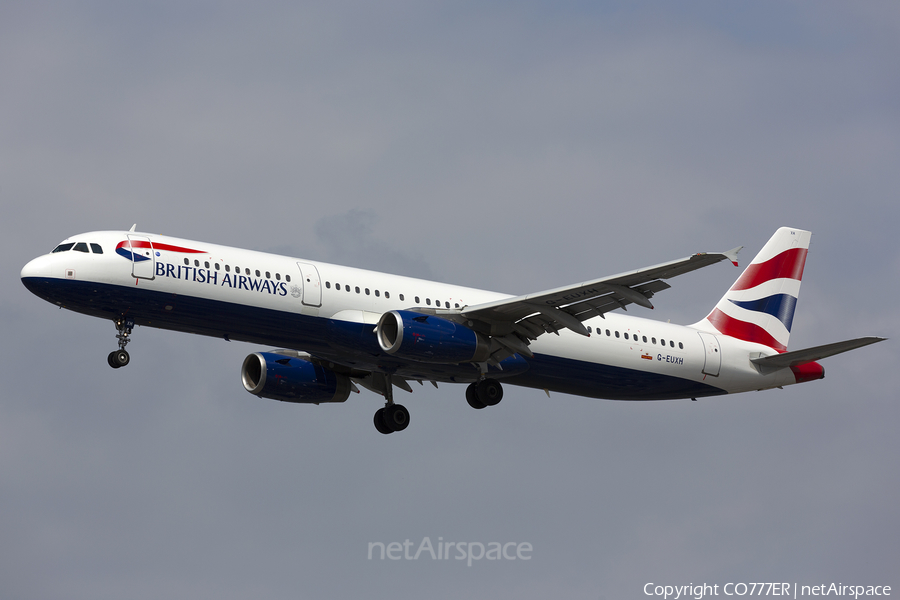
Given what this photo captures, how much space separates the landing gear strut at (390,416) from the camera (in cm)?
4509

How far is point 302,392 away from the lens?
4428cm

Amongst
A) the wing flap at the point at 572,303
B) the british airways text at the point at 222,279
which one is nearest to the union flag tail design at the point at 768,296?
the wing flap at the point at 572,303

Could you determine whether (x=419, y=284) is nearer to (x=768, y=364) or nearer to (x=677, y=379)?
(x=677, y=379)

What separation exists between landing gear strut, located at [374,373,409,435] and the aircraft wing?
279 inches

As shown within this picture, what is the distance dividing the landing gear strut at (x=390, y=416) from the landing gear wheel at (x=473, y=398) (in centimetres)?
435

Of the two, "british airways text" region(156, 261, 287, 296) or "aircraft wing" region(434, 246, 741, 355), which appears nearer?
"aircraft wing" region(434, 246, 741, 355)

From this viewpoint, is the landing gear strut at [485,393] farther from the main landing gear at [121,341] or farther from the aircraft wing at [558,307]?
the main landing gear at [121,341]

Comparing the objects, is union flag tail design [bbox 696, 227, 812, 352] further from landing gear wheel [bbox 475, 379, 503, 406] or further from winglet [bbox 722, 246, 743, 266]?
winglet [bbox 722, 246, 743, 266]

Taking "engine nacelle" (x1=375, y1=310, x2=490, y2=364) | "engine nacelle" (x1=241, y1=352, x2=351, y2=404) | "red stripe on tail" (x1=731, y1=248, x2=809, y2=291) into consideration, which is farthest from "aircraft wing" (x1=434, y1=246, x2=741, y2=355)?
"red stripe on tail" (x1=731, y1=248, x2=809, y2=291)

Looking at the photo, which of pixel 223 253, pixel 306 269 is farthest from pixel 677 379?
pixel 223 253

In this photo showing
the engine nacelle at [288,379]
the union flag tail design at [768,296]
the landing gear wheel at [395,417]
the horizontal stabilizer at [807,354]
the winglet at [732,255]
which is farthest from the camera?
the union flag tail design at [768,296]

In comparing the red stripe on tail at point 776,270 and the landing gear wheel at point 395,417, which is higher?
the red stripe on tail at point 776,270

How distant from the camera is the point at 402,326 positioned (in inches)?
1463

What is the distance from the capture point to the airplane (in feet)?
118
